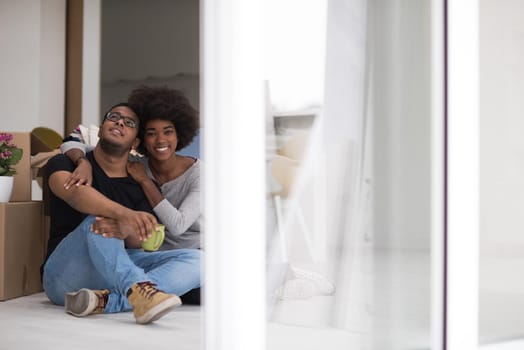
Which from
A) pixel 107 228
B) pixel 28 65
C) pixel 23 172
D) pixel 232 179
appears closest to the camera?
pixel 232 179

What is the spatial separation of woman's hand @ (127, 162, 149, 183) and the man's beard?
8 centimetres

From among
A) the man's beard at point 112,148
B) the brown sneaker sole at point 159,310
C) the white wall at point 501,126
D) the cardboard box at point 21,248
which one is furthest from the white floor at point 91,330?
the white wall at point 501,126

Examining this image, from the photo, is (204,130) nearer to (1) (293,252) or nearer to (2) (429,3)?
(1) (293,252)

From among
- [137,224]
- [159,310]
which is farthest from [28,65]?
[159,310]

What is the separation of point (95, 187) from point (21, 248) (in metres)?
0.52

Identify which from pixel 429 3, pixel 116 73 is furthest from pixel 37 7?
pixel 429 3

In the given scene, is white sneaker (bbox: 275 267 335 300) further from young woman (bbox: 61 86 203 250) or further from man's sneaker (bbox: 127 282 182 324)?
young woman (bbox: 61 86 203 250)

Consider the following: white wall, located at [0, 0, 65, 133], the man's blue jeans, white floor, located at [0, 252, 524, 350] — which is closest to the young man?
the man's blue jeans

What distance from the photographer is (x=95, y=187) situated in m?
2.62

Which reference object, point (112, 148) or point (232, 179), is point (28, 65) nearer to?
point (112, 148)

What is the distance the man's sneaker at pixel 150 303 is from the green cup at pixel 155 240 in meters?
0.35

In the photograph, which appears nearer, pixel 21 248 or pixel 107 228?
pixel 107 228

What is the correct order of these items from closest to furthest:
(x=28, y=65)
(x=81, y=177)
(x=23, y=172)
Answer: (x=81, y=177) → (x=23, y=172) → (x=28, y=65)

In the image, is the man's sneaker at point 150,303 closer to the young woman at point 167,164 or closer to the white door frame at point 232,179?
the young woman at point 167,164
